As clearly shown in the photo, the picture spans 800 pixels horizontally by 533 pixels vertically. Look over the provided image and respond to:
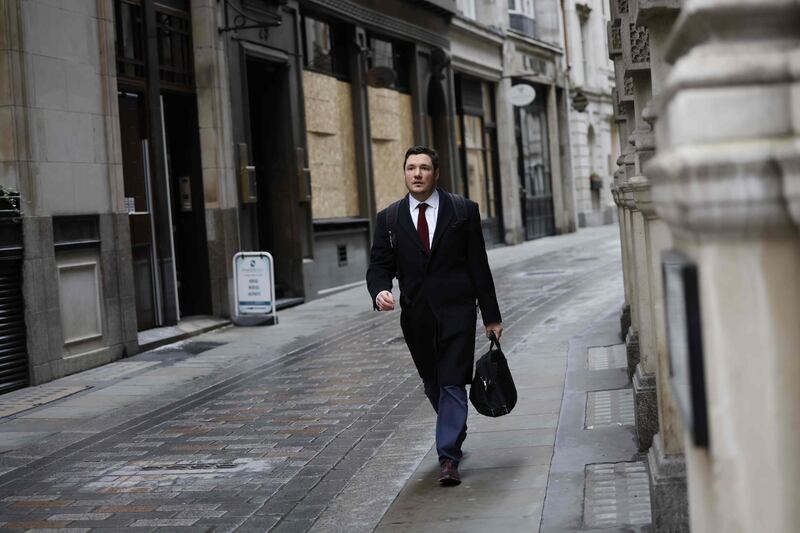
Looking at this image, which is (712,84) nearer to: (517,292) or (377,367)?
(377,367)

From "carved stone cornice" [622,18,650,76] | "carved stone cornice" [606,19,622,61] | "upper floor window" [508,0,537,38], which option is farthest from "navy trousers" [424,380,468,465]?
"upper floor window" [508,0,537,38]

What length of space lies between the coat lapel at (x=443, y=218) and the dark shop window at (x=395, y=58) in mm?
16969

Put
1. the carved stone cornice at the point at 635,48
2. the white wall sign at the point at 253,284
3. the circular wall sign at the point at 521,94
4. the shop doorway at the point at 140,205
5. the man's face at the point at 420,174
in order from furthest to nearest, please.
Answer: the circular wall sign at the point at 521,94 → the white wall sign at the point at 253,284 → the shop doorway at the point at 140,205 → the man's face at the point at 420,174 → the carved stone cornice at the point at 635,48

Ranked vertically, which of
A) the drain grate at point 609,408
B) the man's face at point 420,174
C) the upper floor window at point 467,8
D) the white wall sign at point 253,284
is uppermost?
the upper floor window at point 467,8

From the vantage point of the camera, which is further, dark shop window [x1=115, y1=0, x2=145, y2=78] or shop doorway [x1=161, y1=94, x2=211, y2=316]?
shop doorway [x1=161, y1=94, x2=211, y2=316]

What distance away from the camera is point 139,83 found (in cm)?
1495

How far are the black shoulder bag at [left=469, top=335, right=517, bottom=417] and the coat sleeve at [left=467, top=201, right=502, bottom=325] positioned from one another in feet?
0.56

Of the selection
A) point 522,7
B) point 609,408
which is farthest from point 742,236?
point 522,7

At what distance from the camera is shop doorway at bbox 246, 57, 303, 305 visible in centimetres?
1944

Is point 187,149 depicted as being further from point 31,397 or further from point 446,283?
point 446,283

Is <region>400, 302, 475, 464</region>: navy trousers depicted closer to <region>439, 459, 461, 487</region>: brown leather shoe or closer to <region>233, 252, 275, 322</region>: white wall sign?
<region>439, 459, 461, 487</region>: brown leather shoe

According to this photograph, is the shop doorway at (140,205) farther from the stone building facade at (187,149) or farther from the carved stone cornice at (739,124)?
the carved stone cornice at (739,124)

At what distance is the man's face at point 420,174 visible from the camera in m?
6.89

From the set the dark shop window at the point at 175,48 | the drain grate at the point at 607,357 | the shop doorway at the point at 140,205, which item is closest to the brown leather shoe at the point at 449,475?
the drain grate at the point at 607,357
